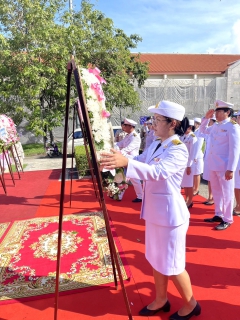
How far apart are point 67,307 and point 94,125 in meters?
1.62

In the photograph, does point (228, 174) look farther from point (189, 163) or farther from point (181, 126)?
point (181, 126)

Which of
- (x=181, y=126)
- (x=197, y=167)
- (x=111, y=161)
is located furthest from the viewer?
(x=197, y=167)

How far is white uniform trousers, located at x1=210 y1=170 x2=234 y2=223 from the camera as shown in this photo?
374 cm

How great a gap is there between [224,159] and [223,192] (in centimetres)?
47

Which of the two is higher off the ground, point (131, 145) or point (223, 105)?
point (223, 105)

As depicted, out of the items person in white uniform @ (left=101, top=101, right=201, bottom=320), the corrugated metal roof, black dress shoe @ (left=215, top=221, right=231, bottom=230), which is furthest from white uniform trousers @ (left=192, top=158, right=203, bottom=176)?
the corrugated metal roof

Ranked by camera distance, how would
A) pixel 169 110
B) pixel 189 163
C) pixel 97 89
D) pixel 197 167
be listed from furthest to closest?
pixel 197 167
pixel 189 163
pixel 97 89
pixel 169 110

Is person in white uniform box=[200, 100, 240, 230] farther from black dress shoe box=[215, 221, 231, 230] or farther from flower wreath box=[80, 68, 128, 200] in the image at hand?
flower wreath box=[80, 68, 128, 200]

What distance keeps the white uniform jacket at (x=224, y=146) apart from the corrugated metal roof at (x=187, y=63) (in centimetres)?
2405

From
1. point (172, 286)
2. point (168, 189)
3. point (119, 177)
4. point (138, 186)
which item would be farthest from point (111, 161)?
point (138, 186)

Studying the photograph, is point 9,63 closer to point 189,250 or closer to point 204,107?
point 189,250

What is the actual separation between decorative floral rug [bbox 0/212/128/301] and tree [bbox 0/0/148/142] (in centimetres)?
851

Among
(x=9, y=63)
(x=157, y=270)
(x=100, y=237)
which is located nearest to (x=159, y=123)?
(x=157, y=270)

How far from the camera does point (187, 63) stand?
2917cm
